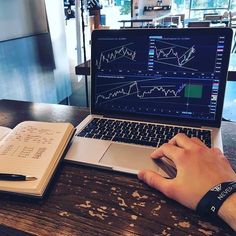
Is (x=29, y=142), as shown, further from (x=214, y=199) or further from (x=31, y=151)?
(x=214, y=199)

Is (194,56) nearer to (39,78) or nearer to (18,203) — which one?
(18,203)

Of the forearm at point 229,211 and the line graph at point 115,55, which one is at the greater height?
the line graph at point 115,55

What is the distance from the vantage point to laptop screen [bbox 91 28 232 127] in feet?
2.29

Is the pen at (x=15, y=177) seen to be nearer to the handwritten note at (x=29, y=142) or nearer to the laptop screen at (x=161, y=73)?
the handwritten note at (x=29, y=142)

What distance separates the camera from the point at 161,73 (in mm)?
745

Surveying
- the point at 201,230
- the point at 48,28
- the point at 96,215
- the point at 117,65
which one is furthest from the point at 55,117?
the point at 48,28

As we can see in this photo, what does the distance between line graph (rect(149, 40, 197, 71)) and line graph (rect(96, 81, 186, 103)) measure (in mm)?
63

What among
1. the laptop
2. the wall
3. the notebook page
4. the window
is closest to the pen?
the notebook page

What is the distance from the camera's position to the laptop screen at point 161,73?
70 centimetres

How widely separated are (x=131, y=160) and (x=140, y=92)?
268 millimetres

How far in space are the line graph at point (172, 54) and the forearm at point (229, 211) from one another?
0.41m

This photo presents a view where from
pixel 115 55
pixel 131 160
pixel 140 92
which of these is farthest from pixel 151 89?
pixel 131 160

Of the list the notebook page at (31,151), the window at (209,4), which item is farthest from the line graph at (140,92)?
the window at (209,4)

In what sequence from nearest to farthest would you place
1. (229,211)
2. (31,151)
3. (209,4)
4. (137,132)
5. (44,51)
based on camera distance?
(229,211)
(31,151)
(137,132)
(44,51)
(209,4)
